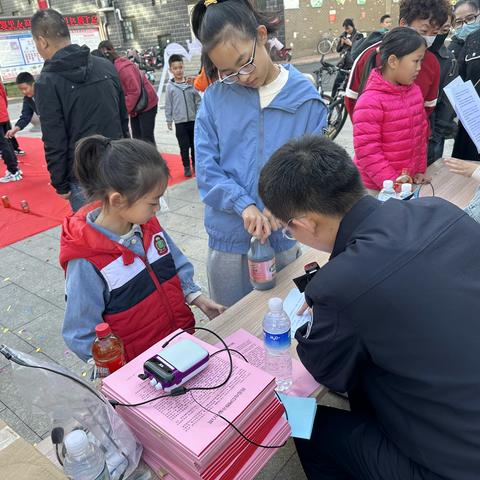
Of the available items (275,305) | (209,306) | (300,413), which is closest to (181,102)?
(209,306)

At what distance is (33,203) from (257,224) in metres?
4.59

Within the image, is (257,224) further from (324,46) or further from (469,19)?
(324,46)

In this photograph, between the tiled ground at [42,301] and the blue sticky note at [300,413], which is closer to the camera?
the blue sticky note at [300,413]

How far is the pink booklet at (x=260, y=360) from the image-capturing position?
1203mm

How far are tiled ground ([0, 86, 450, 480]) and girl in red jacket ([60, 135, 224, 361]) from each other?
0.71 meters

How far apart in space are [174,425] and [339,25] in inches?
864

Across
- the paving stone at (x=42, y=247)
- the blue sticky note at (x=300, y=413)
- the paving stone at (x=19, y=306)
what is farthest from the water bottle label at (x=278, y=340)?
the paving stone at (x=42, y=247)

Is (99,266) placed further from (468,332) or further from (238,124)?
(468,332)

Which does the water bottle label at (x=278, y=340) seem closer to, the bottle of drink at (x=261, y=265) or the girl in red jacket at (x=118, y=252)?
the bottle of drink at (x=261, y=265)

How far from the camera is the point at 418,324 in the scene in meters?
0.91

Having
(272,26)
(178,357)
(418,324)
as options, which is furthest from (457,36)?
(178,357)

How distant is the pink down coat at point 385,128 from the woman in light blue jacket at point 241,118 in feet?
2.34

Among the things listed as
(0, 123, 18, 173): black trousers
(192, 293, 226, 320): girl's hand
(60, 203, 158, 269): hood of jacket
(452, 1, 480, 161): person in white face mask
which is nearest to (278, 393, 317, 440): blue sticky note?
(192, 293, 226, 320): girl's hand

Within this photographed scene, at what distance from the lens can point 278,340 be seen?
48.1 inches
